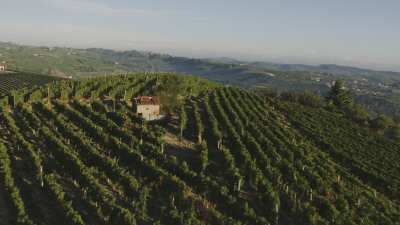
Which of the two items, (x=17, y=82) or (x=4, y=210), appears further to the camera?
(x=17, y=82)

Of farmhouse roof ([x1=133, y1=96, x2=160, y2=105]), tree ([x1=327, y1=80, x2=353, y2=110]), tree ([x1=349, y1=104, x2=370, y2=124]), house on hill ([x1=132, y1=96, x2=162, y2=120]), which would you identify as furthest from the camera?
tree ([x1=327, y1=80, x2=353, y2=110])

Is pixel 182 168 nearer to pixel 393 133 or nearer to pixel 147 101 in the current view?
pixel 147 101

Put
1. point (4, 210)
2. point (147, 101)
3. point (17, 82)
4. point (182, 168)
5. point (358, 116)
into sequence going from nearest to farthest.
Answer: point (4, 210), point (182, 168), point (147, 101), point (358, 116), point (17, 82)

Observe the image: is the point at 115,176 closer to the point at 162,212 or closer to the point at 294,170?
the point at 162,212

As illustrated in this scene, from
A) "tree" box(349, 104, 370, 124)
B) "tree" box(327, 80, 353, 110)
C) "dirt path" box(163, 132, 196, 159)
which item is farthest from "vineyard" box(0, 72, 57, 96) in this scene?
"tree" box(327, 80, 353, 110)

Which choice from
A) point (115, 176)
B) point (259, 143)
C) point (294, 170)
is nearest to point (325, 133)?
point (259, 143)

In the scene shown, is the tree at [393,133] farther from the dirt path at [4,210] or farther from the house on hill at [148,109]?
the dirt path at [4,210]

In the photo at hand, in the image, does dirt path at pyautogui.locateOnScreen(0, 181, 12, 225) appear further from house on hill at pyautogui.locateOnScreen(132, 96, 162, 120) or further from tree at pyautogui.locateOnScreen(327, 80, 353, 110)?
tree at pyautogui.locateOnScreen(327, 80, 353, 110)

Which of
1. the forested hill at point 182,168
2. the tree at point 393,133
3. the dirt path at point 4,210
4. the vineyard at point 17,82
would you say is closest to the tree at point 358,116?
the tree at point 393,133

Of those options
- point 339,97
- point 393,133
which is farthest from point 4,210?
point 339,97
